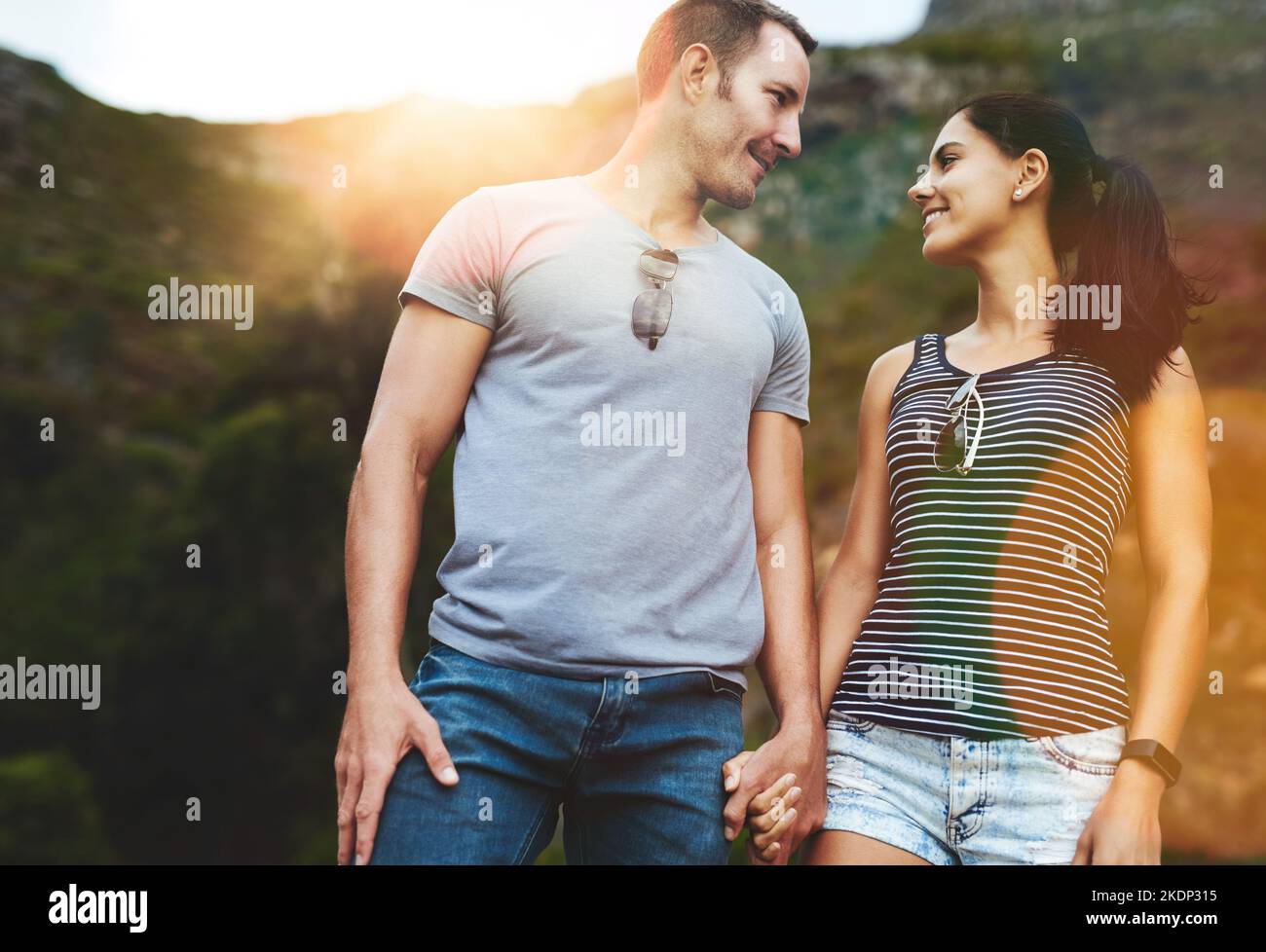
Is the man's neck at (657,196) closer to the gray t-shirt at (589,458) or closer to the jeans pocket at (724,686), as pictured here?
the gray t-shirt at (589,458)

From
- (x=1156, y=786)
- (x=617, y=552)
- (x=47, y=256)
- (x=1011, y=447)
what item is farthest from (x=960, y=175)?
(x=47, y=256)

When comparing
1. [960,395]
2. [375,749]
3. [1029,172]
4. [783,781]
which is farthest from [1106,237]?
[375,749]

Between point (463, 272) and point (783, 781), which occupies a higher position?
point (463, 272)

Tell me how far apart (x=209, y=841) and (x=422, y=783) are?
81.7 ft

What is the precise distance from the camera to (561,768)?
2.19 m

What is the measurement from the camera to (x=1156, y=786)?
7.02 ft

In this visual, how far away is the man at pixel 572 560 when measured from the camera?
6.97 ft

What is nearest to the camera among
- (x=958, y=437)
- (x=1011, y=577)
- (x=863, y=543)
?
(x=1011, y=577)

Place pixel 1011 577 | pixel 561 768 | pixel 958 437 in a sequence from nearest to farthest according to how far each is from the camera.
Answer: pixel 561 768 < pixel 1011 577 < pixel 958 437

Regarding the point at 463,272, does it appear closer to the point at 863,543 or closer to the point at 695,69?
the point at 695,69

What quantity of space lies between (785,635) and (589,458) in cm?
63

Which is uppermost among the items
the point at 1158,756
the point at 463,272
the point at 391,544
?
the point at 463,272

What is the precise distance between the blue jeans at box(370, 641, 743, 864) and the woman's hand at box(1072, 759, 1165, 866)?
0.71 meters

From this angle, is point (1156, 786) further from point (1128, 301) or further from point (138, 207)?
point (138, 207)
